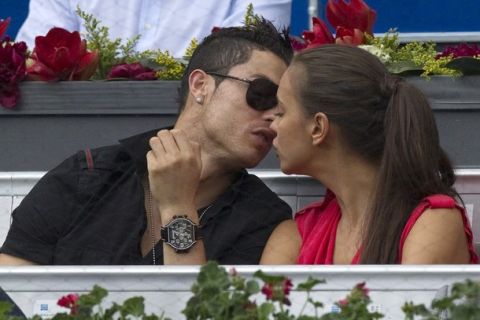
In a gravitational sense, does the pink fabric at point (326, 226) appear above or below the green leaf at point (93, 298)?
above

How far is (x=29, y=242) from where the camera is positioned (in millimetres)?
3107

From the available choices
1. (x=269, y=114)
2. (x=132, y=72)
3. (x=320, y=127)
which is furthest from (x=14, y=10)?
(x=320, y=127)

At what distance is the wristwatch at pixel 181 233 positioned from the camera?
2.89 meters

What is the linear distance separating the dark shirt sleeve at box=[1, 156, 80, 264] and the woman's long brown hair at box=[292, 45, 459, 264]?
0.69 m

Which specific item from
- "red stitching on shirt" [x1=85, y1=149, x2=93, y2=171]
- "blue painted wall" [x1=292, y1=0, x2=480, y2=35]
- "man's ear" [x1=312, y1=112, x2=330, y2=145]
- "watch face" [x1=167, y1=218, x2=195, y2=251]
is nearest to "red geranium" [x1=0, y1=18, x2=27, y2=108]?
"red stitching on shirt" [x1=85, y1=149, x2=93, y2=171]

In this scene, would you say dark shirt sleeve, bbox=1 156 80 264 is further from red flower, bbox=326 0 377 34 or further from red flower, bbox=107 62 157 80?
red flower, bbox=326 0 377 34

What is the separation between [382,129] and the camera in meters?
2.93

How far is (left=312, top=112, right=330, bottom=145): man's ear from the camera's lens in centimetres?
293

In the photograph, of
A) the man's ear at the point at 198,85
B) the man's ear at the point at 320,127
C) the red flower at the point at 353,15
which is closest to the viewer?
the man's ear at the point at 320,127

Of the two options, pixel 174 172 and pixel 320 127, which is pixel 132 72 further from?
pixel 320 127

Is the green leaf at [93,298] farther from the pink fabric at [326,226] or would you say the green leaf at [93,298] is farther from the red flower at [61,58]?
the red flower at [61,58]

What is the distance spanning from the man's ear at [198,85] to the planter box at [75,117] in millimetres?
504

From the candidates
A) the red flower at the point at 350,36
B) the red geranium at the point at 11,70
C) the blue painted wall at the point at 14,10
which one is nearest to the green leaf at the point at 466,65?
the red flower at the point at 350,36

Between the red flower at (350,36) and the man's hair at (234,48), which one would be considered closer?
the man's hair at (234,48)
